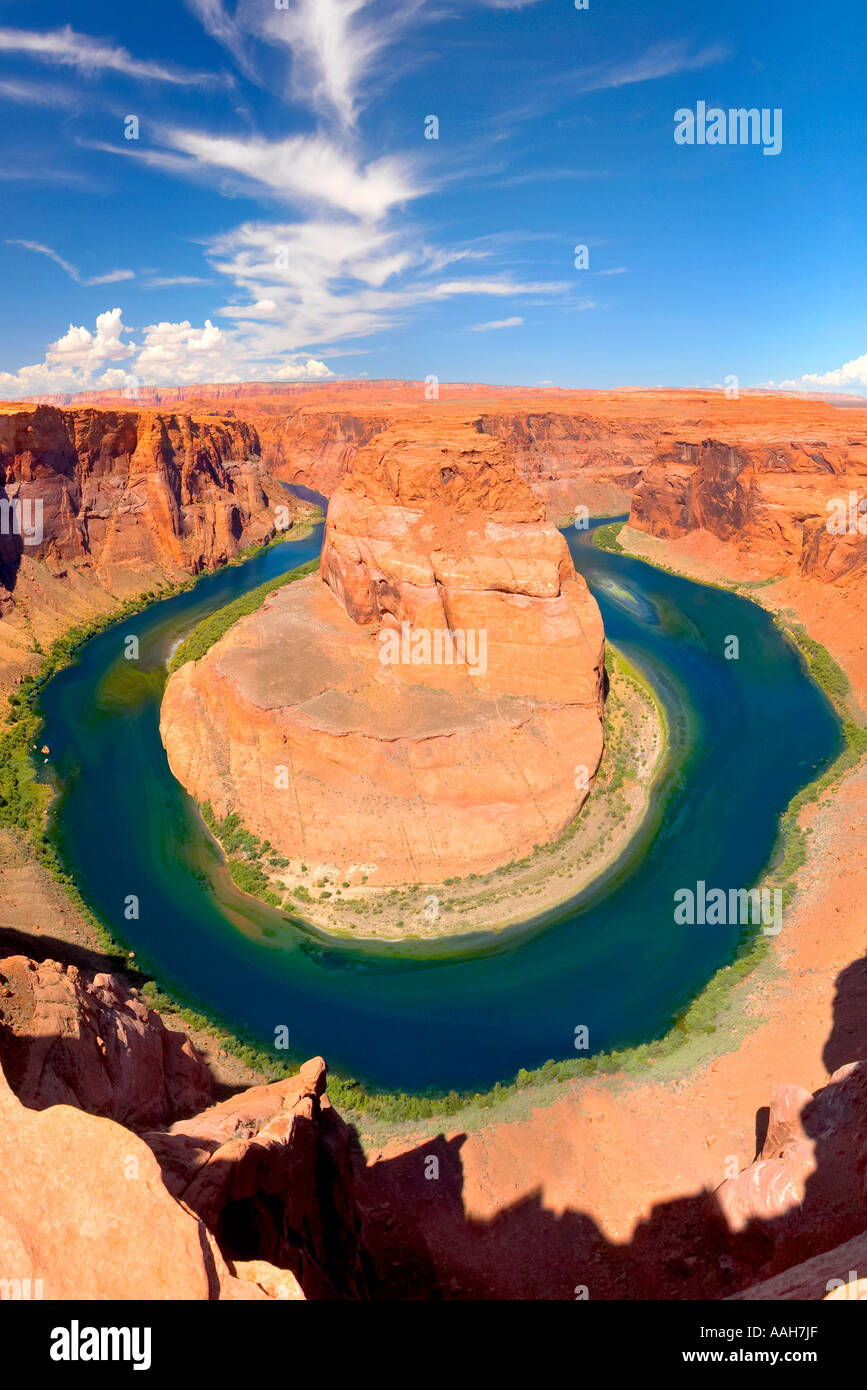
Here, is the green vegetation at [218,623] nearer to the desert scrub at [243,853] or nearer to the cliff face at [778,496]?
the desert scrub at [243,853]

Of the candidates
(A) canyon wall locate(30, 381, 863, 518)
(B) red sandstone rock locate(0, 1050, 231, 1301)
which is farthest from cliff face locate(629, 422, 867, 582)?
(B) red sandstone rock locate(0, 1050, 231, 1301)

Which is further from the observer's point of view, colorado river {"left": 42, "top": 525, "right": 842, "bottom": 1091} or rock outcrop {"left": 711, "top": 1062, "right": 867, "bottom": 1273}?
colorado river {"left": 42, "top": 525, "right": 842, "bottom": 1091}

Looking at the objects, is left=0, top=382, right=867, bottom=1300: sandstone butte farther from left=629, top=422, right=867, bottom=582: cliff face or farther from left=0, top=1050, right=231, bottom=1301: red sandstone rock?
left=629, top=422, right=867, bottom=582: cliff face

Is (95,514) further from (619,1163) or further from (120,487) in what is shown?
(619,1163)

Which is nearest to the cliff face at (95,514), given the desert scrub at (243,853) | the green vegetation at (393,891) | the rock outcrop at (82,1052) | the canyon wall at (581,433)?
the green vegetation at (393,891)

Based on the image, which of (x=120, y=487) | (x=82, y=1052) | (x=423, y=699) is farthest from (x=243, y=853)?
(x=120, y=487)
